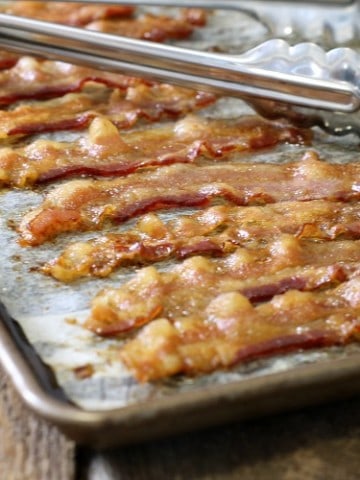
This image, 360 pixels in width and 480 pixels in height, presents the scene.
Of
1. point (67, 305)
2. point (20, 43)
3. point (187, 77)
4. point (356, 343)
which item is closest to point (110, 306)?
point (67, 305)

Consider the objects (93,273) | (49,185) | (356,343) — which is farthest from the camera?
(49,185)

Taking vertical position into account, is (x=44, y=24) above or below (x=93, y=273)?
above

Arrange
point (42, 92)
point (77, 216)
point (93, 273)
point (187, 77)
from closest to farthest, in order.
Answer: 1. point (93, 273)
2. point (77, 216)
3. point (187, 77)
4. point (42, 92)

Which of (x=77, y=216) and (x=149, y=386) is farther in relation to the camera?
(x=77, y=216)

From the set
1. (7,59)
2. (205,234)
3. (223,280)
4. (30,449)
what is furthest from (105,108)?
(30,449)

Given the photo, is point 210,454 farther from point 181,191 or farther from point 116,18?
point 116,18

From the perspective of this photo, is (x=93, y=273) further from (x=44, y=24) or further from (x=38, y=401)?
(x=44, y=24)
